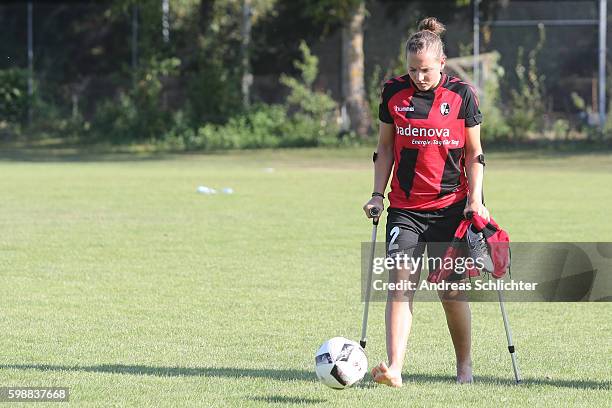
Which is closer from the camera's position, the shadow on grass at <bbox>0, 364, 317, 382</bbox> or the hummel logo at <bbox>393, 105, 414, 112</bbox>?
the hummel logo at <bbox>393, 105, 414, 112</bbox>

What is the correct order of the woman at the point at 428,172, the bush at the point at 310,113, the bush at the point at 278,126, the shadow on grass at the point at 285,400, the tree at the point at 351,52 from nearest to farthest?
the shadow on grass at the point at 285,400 < the woman at the point at 428,172 < the tree at the point at 351,52 < the bush at the point at 310,113 < the bush at the point at 278,126

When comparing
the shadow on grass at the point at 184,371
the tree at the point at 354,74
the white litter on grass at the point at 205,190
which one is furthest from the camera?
the tree at the point at 354,74

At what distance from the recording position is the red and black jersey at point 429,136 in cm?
661

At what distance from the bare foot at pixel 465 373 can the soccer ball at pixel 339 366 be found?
66 cm

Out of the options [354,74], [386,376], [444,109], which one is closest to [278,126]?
[354,74]

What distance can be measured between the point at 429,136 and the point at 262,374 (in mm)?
1653

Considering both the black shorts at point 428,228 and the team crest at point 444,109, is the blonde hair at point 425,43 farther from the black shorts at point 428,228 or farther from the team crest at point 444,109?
the black shorts at point 428,228

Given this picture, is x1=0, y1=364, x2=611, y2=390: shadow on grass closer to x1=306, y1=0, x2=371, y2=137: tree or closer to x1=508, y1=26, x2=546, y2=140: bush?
x1=508, y1=26, x2=546, y2=140: bush

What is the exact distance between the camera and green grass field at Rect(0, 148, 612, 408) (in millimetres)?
6652

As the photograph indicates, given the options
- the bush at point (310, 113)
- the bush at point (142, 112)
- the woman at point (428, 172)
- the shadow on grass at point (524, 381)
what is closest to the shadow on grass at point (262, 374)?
the shadow on grass at point (524, 381)

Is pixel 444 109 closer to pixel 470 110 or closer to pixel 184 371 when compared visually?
pixel 470 110

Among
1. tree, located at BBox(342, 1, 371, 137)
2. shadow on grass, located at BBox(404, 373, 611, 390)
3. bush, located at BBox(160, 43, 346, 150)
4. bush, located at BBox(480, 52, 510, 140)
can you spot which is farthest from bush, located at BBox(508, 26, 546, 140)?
shadow on grass, located at BBox(404, 373, 611, 390)

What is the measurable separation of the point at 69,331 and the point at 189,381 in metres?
1.87

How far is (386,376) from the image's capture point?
6422 mm
